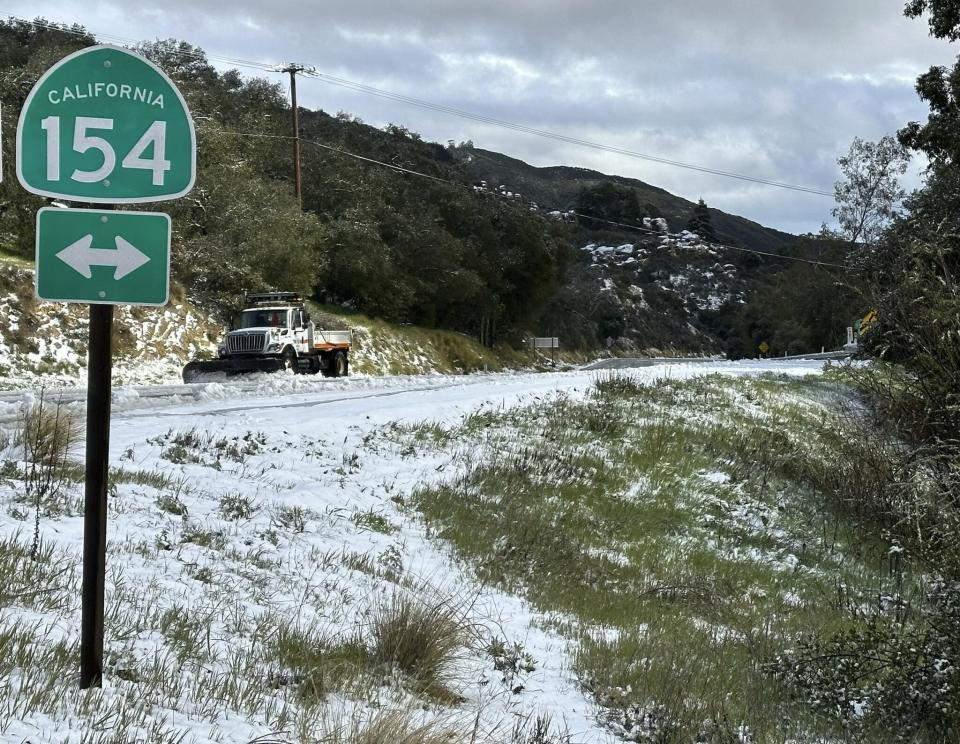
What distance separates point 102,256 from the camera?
3.92 metres

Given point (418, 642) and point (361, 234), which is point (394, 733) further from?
point (361, 234)

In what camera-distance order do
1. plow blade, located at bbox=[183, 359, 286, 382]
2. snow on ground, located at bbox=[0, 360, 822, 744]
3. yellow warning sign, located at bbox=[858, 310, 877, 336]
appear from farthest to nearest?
plow blade, located at bbox=[183, 359, 286, 382] < yellow warning sign, located at bbox=[858, 310, 877, 336] < snow on ground, located at bbox=[0, 360, 822, 744]

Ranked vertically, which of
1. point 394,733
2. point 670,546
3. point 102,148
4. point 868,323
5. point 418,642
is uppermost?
point 102,148

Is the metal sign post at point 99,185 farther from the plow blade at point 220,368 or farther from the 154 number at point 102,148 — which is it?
the plow blade at point 220,368

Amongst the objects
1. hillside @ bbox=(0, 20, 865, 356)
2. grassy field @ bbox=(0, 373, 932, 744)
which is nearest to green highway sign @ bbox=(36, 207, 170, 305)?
grassy field @ bbox=(0, 373, 932, 744)

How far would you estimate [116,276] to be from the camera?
3928 millimetres

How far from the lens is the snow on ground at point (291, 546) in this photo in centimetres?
508

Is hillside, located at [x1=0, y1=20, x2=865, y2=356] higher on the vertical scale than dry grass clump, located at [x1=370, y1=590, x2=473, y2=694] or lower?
higher

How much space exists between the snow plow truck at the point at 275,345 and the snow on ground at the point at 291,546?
28.4 ft

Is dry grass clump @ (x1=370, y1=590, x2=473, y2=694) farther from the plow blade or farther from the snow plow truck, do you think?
the snow plow truck

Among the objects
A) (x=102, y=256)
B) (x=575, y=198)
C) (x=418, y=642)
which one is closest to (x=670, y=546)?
(x=418, y=642)

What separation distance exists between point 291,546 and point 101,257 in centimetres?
442

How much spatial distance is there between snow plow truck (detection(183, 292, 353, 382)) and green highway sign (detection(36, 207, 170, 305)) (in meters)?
20.7

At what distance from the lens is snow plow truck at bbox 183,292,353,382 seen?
24234 millimetres
